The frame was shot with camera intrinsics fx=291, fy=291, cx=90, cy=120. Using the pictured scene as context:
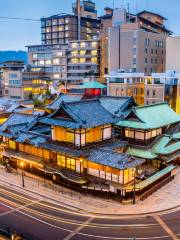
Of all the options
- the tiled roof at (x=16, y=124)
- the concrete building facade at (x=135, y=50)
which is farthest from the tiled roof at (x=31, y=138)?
the concrete building facade at (x=135, y=50)

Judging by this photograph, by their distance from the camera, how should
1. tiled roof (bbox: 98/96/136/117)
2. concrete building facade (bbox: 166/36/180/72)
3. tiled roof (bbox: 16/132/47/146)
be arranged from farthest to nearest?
concrete building facade (bbox: 166/36/180/72) < tiled roof (bbox: 98/96/136/117) < tiled roof (bbox: 16/132/47/146)

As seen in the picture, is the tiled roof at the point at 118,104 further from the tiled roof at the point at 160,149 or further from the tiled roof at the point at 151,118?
the tiled roof at the point at 160,149

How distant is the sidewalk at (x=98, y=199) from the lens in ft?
124

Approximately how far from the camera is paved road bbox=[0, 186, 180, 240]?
3159 centimetres

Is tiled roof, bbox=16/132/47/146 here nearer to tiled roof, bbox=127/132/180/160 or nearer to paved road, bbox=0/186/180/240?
paved road, bbox=0/186/180/240

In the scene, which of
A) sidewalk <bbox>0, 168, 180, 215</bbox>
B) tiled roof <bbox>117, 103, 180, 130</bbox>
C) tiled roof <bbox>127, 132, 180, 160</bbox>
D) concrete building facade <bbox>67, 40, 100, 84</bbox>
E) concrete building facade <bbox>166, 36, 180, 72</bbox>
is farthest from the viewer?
concrete building facade <bbox>67, 40, 100, 84</bbox>

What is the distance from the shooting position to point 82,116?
44.4 m

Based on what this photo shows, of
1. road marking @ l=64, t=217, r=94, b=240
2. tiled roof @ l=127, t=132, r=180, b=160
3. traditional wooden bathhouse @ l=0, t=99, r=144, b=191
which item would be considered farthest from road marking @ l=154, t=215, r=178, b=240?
tiled roof @ l=127, t=132, r=180, b=160

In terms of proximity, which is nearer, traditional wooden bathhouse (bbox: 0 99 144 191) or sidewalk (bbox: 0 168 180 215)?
sidewalk (bbox: 0 168 180 215)

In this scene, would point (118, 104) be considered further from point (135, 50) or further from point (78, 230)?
point (135, 50)

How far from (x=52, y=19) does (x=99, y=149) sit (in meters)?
145

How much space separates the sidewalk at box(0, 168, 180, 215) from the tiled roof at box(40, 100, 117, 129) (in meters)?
9.79

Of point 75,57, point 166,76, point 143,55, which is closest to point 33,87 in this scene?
point 75,57

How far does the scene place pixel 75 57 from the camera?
444 ft
